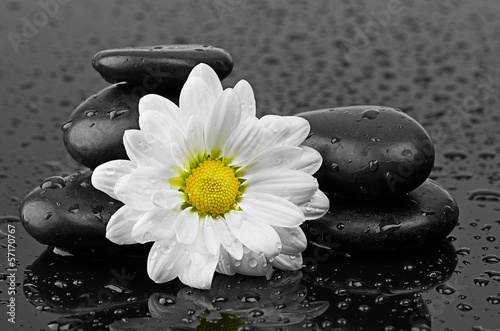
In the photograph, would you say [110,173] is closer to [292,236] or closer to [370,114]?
[292,236]

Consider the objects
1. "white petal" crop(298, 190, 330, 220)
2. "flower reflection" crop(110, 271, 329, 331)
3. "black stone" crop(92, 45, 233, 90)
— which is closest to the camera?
"flower reflection" crop(110, 271, 329, 331)

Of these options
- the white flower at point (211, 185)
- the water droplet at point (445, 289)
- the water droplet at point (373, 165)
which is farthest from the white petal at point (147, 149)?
the water droplet at point (445, 289)

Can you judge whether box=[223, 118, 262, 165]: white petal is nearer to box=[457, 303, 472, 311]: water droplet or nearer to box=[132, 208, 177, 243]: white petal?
box=[132, 208, 177, 243]: white petal

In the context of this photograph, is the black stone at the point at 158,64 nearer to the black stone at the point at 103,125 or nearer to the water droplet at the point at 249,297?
the black stone at the point at 103,125

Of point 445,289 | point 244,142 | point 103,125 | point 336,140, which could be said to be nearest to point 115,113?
point 103,125

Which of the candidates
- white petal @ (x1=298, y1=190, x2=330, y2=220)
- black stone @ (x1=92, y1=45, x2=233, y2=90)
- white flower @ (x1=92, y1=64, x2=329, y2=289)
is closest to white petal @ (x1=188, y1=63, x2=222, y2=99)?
white flower @ (x1=92, y1=64, x2=329, y2=289)

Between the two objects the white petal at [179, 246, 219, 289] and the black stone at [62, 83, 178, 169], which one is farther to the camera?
the black stone at [62, 83, 178, 169]
